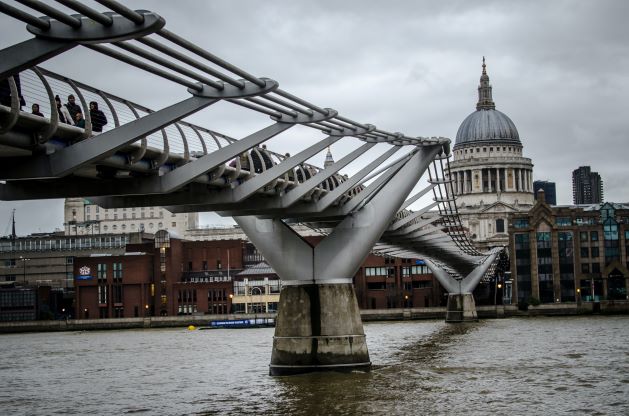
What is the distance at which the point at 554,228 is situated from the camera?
11606cm

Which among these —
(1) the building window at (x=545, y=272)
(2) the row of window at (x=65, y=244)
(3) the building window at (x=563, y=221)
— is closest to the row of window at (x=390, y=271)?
(1) the building window at (x=545, y=272)

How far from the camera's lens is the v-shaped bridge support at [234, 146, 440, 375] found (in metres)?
34.4

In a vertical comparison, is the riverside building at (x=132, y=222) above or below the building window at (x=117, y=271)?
above

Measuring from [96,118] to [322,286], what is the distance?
51.0 feet

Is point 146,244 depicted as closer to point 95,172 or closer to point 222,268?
point 222,268

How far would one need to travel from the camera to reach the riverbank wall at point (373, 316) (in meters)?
102

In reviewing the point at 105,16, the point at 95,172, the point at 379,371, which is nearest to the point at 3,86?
the point at 105,16

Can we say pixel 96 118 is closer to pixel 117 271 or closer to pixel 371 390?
pixel 371 390

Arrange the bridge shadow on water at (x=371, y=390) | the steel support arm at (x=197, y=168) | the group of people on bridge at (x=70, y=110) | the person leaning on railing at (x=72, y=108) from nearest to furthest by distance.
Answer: the group of people on bridge at (x=70, y=110) → the person leaning on railing at (x=72, y=108) → the steel support arm at (x=197, y=168) → the bridge shadow on water at (x=371, y=390)

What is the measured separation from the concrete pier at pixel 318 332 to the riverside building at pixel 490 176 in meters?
130

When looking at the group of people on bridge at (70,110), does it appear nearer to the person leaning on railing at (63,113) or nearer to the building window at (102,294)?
the person leaning on railing at (63,113)

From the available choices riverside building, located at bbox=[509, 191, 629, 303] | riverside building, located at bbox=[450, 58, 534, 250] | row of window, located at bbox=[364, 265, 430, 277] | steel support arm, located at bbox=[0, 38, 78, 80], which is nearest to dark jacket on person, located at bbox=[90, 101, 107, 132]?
steel support arm, located at bbox=[0, 38, 78, 80]

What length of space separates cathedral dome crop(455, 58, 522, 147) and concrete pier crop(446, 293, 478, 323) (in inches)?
3265

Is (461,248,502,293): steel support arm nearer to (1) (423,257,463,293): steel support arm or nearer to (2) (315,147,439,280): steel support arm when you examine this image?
(1) (423,257,463,293): steel support arm
